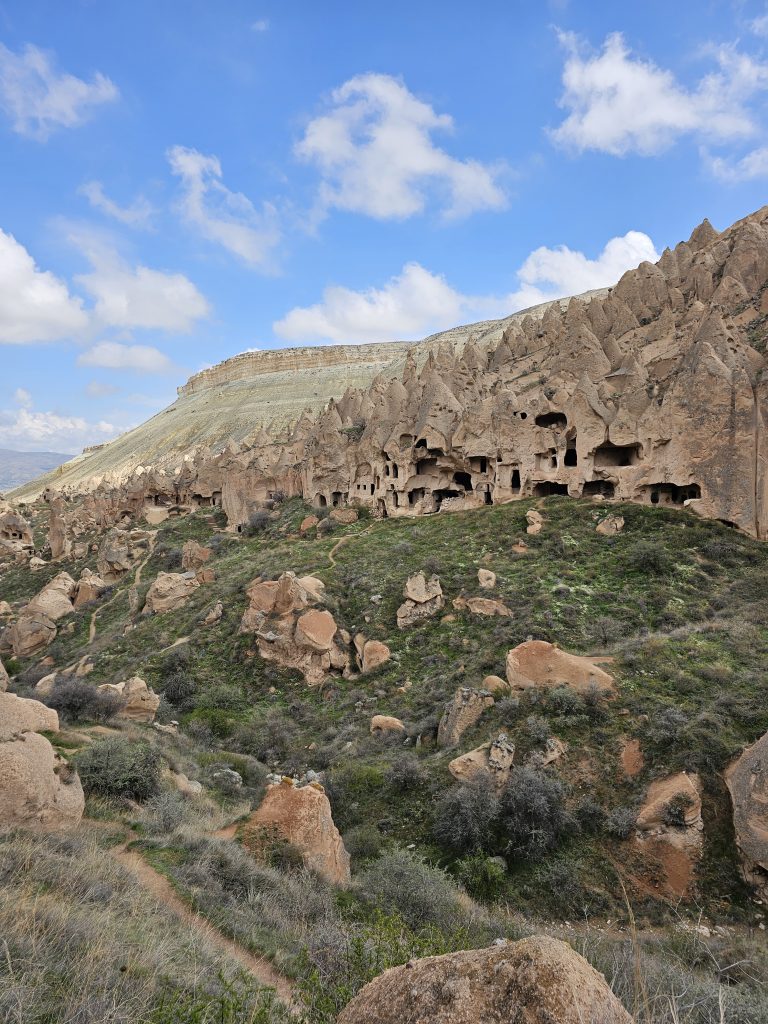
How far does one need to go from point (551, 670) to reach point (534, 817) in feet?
12.2

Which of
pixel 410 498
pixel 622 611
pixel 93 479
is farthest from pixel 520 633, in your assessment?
pixel 93 479

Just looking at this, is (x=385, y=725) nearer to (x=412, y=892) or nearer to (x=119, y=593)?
(x=412, y=892)

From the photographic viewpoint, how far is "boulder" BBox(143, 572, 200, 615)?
82.0 ft

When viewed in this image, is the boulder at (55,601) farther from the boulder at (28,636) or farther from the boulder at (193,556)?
the boulder at (193,556)

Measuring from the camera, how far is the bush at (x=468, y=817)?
9.30m

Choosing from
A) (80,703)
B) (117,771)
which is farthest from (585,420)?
(117,771)

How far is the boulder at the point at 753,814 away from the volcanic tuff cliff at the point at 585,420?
44.6ft

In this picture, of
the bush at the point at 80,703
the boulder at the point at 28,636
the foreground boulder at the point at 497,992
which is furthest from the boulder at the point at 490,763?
the boulder at the point at 28,636

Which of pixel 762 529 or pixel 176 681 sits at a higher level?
pixel 762 529

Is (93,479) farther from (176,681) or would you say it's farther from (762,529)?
(762,529)

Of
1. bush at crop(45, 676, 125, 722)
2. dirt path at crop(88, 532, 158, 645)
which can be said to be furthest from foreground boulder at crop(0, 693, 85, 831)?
dirt path at crop(88, 532, 158, 645)

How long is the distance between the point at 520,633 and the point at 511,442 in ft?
44.6

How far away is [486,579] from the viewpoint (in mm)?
19578

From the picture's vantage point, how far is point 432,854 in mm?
9453
